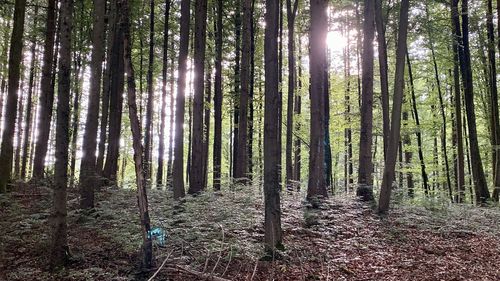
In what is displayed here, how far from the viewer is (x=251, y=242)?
841 centimetres

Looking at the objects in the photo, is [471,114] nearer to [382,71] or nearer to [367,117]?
[382,71]

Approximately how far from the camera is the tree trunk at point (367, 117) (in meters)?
12.6

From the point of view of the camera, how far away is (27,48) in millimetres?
21125

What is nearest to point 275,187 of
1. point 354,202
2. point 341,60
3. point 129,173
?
point 354,202

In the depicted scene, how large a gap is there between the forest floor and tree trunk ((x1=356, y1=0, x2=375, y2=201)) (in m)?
0.85

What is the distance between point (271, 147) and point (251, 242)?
2254mm

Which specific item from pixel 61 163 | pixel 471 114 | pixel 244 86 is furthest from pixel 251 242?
pixel 471 114

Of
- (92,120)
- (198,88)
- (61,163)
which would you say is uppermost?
(198,88)

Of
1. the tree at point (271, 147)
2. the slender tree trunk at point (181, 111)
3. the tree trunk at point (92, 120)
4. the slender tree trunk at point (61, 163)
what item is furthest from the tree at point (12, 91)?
the tree at point (271, 147)

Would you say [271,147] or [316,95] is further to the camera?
[316,95]

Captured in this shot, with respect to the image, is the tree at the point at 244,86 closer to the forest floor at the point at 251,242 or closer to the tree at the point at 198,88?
the tree at the point at 198,88

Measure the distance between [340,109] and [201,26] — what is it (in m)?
14.9

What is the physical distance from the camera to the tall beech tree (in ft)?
25.6

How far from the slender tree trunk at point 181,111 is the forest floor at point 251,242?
0.84m
